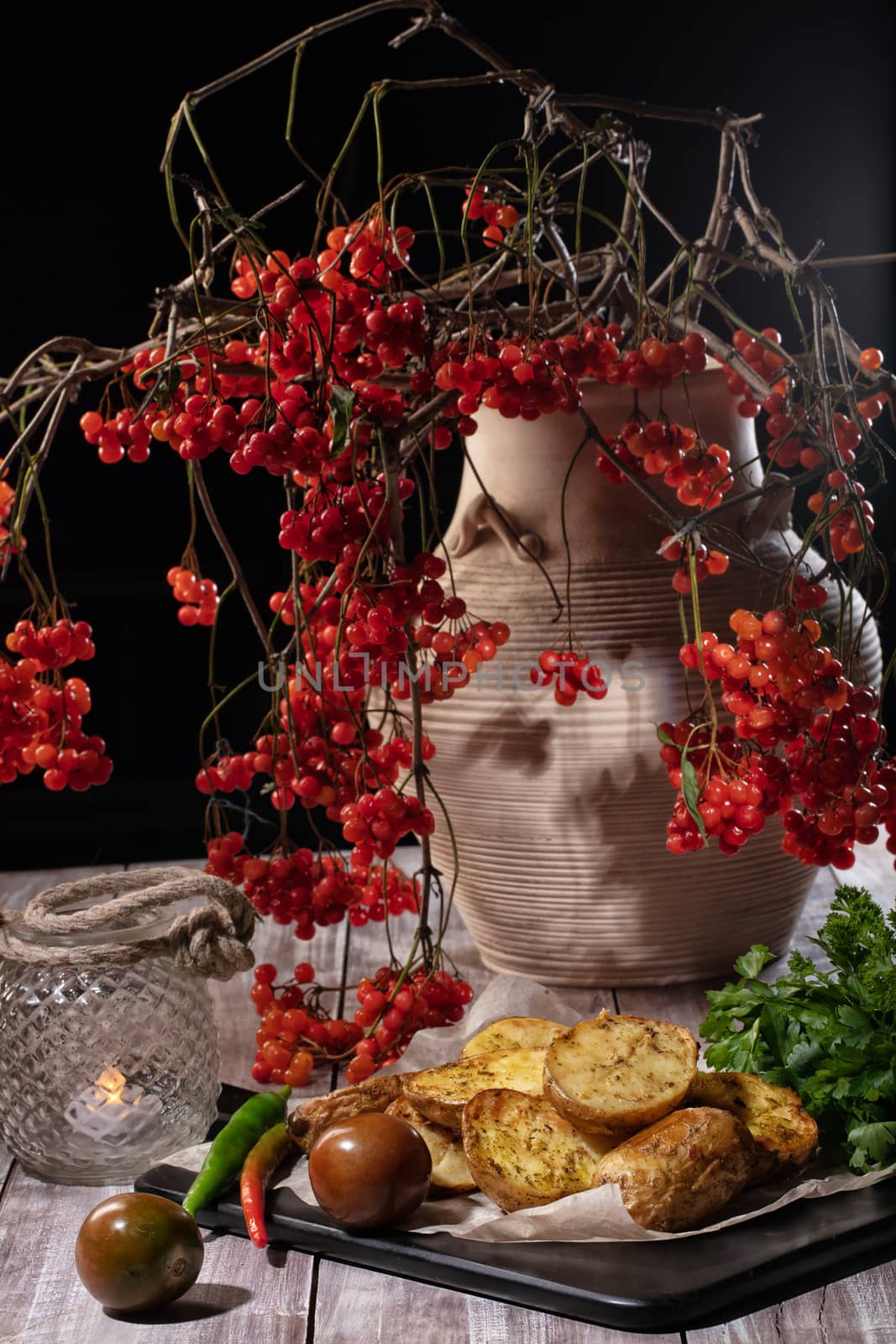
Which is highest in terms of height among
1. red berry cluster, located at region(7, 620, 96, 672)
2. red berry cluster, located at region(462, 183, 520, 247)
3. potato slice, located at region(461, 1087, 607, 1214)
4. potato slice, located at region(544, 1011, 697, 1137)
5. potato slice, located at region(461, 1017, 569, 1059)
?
red berry cluster, located at region(462, 183, 520, 247)

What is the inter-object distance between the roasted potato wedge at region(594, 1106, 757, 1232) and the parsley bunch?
0.37 feet

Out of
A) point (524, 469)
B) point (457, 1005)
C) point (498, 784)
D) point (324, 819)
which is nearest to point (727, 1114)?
point (457, 1005)

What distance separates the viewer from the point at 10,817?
2244 millimetres

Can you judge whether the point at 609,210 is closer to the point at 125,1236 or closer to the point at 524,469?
the point at 524,469

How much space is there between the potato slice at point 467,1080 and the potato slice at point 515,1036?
0.06ft

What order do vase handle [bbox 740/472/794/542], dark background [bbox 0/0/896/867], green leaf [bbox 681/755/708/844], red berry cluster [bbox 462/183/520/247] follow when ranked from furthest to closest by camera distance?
dark background [bbox 0/0/896/867], vase handle [bbox 740/472/794/542], red berry cluster [bbox 462/183/520/247], green leaf [bbox 681/755/708/844]

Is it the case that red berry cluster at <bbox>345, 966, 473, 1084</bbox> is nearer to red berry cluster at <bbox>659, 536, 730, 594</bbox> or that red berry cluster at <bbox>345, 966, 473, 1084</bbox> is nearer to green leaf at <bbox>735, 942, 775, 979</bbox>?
green leaf at <bbox>735, 942, 775, 979</bbox>

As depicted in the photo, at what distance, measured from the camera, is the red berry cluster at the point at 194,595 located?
4.39 feet

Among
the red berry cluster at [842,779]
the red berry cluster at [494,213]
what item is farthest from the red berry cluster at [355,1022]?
the red berry cluster at [494,213]

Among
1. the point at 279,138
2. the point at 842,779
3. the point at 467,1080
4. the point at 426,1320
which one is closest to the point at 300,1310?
the point at 426,1320

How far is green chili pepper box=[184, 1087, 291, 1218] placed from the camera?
38.9 inches

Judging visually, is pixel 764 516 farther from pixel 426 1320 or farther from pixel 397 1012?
pixel 426 1320

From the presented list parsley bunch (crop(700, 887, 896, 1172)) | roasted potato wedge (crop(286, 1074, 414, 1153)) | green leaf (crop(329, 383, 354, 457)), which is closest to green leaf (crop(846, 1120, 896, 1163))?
parsley bunch (crop(700, 887, 896, 1172))

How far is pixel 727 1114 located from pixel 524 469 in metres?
0.68
